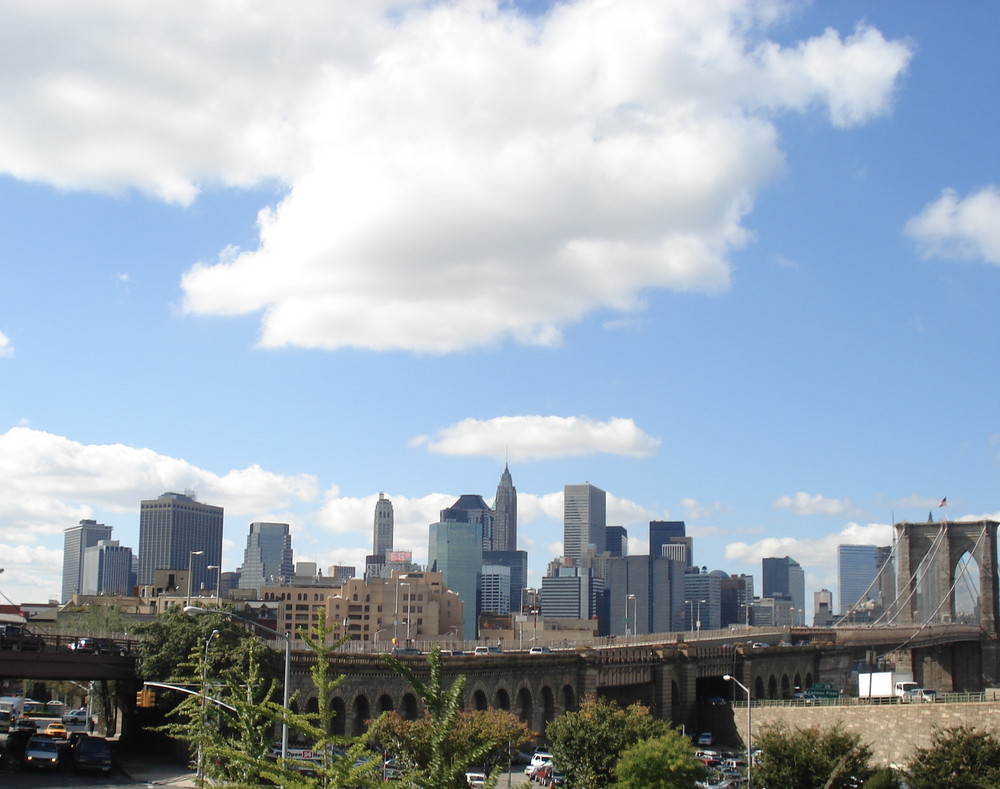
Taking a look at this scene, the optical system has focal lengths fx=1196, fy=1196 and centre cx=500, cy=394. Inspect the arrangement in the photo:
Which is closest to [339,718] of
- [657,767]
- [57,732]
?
[57,732]

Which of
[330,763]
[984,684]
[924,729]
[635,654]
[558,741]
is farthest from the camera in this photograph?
[984,684]

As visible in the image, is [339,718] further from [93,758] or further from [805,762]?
[805,762]

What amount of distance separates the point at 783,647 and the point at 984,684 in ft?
184

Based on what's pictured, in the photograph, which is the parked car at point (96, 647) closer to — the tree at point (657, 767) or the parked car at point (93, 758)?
the parked car at point (93, 758)

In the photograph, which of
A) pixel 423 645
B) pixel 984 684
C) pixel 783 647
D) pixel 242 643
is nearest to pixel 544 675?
pixel 423 645

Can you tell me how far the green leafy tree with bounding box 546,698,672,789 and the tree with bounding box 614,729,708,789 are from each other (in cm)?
778

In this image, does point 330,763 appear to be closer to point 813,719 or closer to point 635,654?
point 813,719

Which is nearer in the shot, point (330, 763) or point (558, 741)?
point (330, 763)

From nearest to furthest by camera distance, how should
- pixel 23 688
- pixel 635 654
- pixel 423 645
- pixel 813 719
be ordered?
pixel 813 719
pixel 635 654
pixel 423 645
pixel 23 688

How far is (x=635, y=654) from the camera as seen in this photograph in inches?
4193

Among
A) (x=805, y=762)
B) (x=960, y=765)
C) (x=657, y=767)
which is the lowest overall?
(x=805, y=762)

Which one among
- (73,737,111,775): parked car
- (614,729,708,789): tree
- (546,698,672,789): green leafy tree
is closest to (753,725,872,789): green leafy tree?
(546,698,672,789): green leafy tree

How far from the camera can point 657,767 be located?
56688mm

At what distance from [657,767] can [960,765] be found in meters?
16.4
